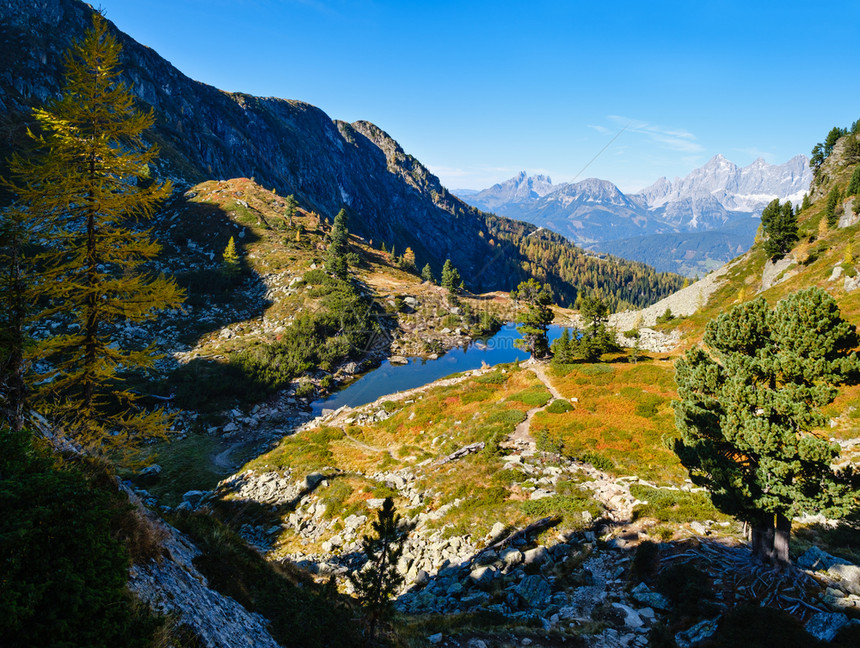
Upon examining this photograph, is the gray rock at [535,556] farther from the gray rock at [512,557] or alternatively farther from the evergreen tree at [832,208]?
the evergreen tree at [832,208]

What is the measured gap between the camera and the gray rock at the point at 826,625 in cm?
905

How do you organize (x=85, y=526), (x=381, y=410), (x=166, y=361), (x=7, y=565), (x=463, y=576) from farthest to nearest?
(x=166, y=361)
(x=381, y=410)
(x=463, y=576)
(x=85, y=526)
(x=7, y=565)

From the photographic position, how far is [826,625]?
9.32 m

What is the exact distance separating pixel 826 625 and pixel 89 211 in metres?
23.5

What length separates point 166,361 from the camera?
4878cm

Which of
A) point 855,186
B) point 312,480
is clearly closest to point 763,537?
point 312,480

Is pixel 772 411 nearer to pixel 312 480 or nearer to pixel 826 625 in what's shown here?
pixel 826 625

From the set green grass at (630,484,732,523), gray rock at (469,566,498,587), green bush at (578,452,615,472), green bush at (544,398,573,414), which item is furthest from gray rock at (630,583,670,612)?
green bush at (544,398,573,414)

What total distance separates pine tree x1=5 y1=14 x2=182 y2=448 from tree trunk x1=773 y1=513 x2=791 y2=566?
20.0 meters

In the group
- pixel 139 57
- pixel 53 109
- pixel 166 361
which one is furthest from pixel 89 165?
pixel 139 57

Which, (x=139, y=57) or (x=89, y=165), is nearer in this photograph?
(x=89, y=165)

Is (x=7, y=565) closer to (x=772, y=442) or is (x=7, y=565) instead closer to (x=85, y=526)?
(x=85, y=526)

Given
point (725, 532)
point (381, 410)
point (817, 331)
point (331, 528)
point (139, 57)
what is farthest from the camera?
point (139, 57)

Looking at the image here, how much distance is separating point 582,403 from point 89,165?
34.3m
